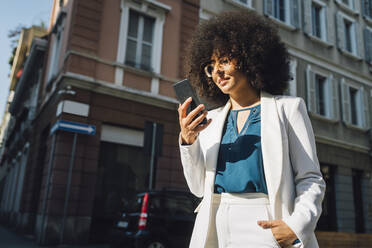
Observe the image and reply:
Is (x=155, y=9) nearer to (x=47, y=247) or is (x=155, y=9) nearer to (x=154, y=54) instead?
(x=154, y=54)

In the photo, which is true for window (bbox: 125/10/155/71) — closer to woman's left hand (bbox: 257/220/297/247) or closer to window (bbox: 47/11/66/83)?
window (bbox: 47/11/66/83)

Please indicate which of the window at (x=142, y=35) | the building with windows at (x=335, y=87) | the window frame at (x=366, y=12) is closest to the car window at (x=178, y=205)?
the window at (x=142, y=35)

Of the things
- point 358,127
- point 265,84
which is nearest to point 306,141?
point 265,84

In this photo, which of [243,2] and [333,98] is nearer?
[243,2]

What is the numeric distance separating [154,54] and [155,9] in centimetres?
154

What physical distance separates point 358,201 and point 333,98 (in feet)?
16.0

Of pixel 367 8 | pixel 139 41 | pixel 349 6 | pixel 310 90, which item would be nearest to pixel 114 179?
pixel 139 41

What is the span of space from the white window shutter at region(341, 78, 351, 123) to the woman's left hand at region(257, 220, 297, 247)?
15.7 meters

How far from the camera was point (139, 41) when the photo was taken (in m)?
10.8

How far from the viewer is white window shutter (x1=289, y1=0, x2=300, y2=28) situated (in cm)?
1515

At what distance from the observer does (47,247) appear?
8.00 metres

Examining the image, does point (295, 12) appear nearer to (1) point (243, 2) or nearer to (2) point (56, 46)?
(1) point (243, 2)

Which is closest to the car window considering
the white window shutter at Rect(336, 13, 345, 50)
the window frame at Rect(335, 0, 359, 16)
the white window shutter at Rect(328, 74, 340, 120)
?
the white window shutter at Rect(328, 74, 340, 120)

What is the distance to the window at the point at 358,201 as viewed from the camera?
14.9 metres
